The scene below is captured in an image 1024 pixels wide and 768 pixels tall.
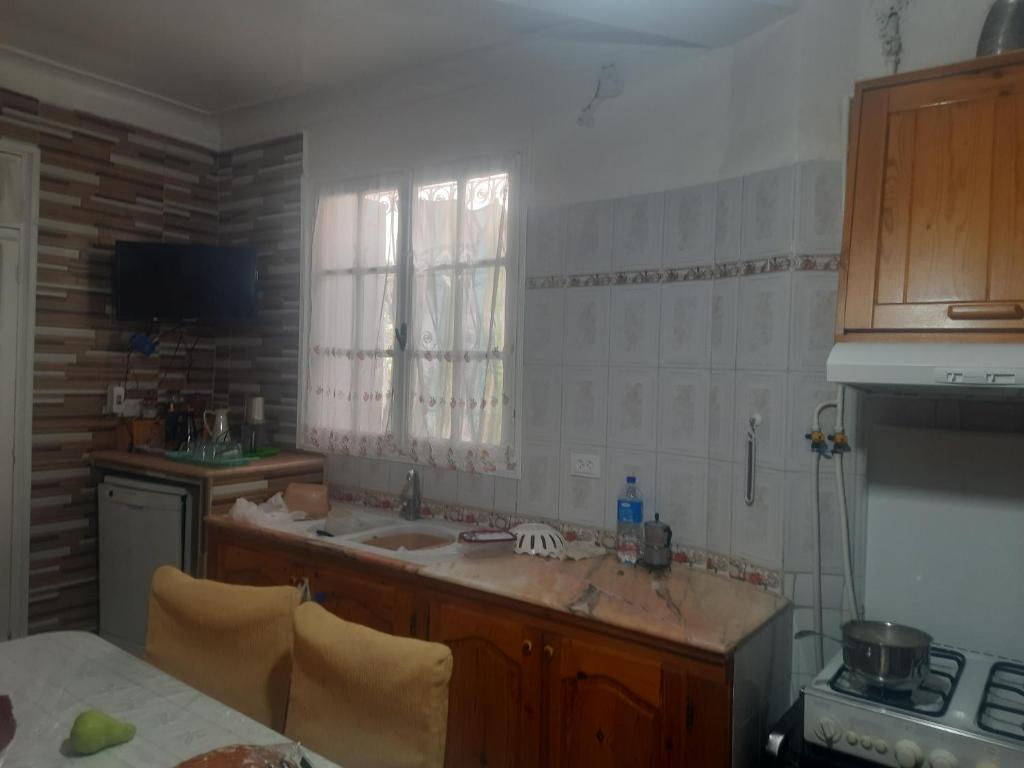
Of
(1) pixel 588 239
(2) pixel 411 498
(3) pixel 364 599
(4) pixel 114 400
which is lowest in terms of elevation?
(3) pixel 364 599

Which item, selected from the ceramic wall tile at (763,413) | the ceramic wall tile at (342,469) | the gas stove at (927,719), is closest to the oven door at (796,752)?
the gas stove at (927,719)

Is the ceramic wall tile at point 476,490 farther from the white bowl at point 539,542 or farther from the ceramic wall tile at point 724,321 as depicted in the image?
the ceramic wall tile at point 724,321

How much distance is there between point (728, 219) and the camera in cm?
209

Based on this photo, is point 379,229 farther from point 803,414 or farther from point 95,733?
point 95,733

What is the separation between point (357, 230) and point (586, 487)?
4.88 ft

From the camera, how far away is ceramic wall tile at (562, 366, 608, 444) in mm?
2369

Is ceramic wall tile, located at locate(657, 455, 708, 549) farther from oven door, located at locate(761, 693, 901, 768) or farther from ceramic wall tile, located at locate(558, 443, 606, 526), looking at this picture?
oven door, located at locate(761, 693, 901, 768)

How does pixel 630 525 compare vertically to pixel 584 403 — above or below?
below

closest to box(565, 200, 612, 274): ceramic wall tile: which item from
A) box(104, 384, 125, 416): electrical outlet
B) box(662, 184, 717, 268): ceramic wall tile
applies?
box(662, 184, 717, 268): ceramic wall tile

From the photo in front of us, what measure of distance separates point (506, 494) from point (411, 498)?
409 millimetres

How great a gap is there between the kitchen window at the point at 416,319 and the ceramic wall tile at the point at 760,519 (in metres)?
0.83

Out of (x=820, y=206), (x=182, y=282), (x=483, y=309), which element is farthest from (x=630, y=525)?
(x=182, y=282)

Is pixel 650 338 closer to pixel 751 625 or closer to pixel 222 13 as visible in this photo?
pixel 751 625

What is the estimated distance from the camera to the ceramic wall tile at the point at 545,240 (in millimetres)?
2469
